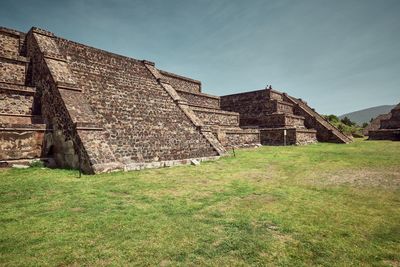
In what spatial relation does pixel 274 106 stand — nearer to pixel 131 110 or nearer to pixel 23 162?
pixel 131 110

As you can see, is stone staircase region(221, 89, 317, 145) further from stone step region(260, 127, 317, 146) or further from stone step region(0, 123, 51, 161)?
stone step region(0, 123, 51, 161)

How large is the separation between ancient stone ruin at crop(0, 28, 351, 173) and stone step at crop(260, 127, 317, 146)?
19.5ft

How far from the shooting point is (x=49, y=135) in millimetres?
9961

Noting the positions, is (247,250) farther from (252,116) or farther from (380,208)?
(252,116)

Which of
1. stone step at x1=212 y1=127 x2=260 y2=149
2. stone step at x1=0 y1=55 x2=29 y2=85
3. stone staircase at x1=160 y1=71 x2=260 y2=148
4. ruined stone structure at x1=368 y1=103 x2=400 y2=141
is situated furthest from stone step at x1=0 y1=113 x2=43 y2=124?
ruined stone structure at x1=368 y1=103 x2=400 y2=141

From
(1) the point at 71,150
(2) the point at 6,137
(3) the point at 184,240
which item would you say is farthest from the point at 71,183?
(3) the point at 184,240

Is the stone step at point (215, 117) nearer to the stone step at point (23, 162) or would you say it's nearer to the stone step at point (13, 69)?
the stone step at point (13, 69)

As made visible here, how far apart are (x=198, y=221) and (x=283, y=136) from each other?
18.8m

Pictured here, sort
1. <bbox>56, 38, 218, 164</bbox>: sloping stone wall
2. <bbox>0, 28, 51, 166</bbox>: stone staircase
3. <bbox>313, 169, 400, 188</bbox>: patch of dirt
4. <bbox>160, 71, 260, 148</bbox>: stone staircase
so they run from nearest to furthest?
<bbox>313, 169, 400, 188</bbox>: patch of dirt, <bbox>0, 28, 51, 166</bbox>: stone staircase, <bbox>56, 38, 218, 164</bbox>: sloping stone wall, <bbox>160, 71, 260, 148</bbox>: stone staircase

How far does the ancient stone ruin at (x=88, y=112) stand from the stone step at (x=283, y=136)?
5.94 metres

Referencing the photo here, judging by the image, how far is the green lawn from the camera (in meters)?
3.17

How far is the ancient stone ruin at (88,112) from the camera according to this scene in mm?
9164

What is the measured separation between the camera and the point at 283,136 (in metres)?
21.5

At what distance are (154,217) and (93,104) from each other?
843 centimetres
